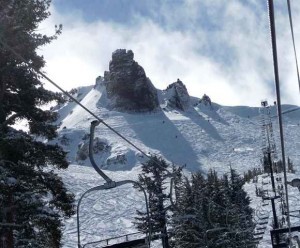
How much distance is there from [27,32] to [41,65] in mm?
1030

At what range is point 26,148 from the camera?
14.7m

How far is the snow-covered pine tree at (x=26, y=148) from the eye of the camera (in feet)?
46.4

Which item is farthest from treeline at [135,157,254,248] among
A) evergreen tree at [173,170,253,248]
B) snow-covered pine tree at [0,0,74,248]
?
snow-covered pine tree at [0,0,74,248]

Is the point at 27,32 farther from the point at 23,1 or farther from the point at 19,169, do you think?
the point at 19,169

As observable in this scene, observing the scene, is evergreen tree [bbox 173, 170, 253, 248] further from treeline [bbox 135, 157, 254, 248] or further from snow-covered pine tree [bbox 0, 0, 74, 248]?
snow-covered pine tree [bbox 0, 0, 74, 248]

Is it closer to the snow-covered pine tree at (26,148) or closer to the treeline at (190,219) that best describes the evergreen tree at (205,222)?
the treeline at (190,219)

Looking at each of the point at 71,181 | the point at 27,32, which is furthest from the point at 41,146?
the point at 71,181

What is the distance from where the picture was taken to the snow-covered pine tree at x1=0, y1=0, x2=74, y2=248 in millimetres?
14148

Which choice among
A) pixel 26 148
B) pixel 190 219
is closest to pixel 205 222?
pixel 190 219

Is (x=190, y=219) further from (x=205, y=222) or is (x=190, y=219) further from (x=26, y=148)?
(x=26, y=148)

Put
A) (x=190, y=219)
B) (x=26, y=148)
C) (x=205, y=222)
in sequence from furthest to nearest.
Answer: (x=190, y=219) < (x=205, y=222) < (x=26, y=148)

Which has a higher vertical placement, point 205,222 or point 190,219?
point 190,219

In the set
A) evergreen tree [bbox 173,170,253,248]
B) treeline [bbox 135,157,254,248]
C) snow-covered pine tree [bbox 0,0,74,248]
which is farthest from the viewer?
treeline [bbox 135,157,254,248]

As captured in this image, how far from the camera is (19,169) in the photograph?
14234mm
